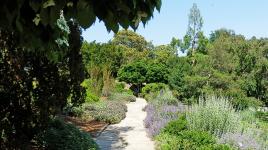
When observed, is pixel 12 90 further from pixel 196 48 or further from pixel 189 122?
pixel 196 48

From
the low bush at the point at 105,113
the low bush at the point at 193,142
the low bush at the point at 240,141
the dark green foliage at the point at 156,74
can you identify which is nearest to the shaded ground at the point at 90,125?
the low bush at the point at 105,113

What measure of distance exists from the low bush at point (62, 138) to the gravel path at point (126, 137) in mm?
2665

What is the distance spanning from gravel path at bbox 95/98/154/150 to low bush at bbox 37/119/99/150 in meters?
2.66

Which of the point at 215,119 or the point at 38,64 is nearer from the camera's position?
the point at 38,64

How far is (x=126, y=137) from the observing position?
12523mm

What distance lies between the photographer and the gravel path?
11.1 m

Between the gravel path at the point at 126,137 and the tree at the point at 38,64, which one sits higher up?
the tree at the point at 38,64

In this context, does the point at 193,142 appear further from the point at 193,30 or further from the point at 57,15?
the point at 193,30

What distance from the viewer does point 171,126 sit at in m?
11.6

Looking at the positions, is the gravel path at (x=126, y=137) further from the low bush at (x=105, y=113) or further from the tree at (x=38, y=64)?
the tree at (x=38, y=64)

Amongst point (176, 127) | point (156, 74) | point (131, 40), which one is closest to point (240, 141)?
point (176, 127)

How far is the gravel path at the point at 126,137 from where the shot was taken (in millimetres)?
11070

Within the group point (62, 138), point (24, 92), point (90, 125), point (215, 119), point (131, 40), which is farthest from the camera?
point (131, 40)

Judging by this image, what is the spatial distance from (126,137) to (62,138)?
4906mm
